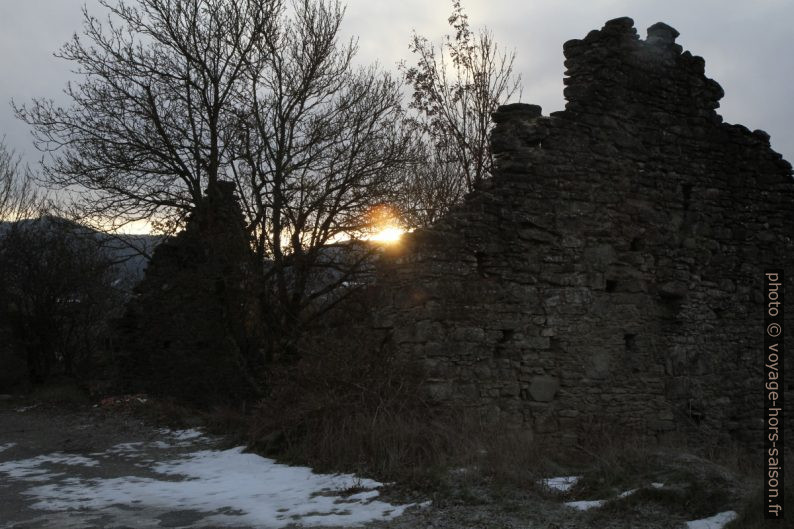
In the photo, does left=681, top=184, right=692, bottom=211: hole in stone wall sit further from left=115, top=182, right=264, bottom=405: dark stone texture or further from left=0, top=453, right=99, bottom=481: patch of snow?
left=0, top=453, right=99, bottom=481: patch of snow

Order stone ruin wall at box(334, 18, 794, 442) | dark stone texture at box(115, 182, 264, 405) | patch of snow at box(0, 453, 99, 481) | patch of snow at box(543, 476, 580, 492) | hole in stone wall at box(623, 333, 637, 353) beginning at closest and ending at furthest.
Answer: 1. patch of snow at box(543, 476, 580, 492)
2. patch of snow at box(0, 453, 99, 481)
3. stone ruin wall at box(334, 18, 794, 442)
4. hole in stone wall at box(623, 333, 637, 353)
5. dark stone texture at box(115, 182, 264, 405)

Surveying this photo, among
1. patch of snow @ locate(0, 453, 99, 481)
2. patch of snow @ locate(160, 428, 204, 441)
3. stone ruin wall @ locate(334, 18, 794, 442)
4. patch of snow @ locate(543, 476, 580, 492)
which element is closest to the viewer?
patch of snow @ locate(543, 476, 580, 492)

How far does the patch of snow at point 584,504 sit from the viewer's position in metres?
5.16

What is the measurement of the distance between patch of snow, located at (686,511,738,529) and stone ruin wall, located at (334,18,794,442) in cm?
337

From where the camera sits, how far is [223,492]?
629 centimetres

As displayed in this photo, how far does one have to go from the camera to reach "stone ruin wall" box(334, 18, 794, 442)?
26.9 ft

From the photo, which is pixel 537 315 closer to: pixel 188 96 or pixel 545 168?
pixel 545 168

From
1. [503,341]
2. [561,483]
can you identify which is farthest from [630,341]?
[561,483]

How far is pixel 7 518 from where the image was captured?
5.56 m

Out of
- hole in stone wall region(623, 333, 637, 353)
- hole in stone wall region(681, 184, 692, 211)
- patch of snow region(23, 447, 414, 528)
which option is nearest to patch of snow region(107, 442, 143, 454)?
patch of snow region(23, 447, 414, 528)

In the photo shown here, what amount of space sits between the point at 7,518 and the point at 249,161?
680 centimetres

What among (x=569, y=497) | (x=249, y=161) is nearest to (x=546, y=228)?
(x=569, y=497)

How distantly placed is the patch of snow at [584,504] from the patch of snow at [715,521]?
0.63m

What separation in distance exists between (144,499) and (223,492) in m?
0.64
